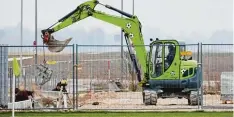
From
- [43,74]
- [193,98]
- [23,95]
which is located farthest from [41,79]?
[193,98]

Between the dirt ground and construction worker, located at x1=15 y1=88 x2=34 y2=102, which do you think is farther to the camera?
the dirt ground

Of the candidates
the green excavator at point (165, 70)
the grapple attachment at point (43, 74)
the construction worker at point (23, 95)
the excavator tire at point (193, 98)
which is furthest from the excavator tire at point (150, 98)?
the construction worker at point (23, 95)

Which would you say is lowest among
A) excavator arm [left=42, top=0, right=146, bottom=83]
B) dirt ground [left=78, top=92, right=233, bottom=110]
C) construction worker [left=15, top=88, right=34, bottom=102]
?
dirt ground [left=78, top=92, right=233, bottom=110]

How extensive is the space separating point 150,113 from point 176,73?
431 cm

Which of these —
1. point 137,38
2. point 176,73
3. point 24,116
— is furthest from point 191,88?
point 24,116

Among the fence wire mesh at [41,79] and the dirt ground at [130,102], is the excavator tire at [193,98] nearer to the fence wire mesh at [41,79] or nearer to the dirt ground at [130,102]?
the dirt ground at [130,102]

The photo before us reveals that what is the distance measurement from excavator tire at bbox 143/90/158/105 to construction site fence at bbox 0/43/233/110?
0.21 metres

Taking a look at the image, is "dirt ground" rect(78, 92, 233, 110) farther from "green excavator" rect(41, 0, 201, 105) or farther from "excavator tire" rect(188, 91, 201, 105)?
"green excavator" rect(41, 0, 201, 105)

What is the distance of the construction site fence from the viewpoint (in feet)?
79.2

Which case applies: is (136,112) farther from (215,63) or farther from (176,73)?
(215,63)

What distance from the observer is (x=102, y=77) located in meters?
29.7

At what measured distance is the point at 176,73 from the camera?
86.4 ft

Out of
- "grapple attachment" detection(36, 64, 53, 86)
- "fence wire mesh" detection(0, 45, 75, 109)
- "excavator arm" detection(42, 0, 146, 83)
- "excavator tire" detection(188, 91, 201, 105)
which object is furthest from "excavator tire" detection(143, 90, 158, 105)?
"grapple attachment" detection(36, 64, 53, 86)

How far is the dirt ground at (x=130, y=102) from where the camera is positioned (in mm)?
24641
